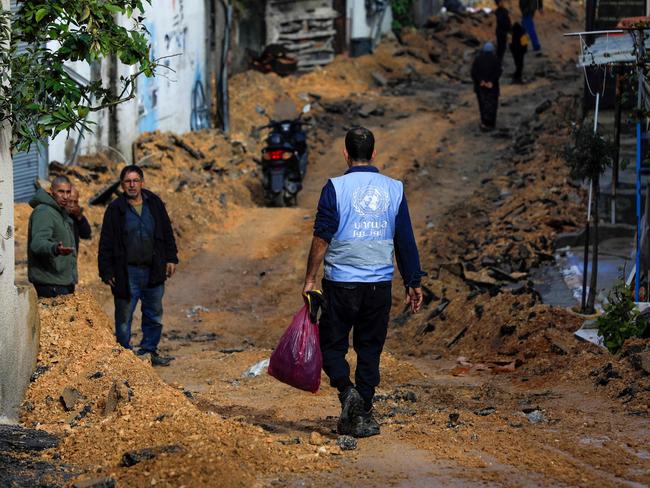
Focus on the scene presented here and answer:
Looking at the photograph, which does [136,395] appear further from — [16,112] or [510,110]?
[510,110]

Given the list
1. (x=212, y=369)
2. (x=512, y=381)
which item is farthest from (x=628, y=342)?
(x=212, y=369)

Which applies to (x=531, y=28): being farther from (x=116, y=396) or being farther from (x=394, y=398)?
(x=116, y=396)

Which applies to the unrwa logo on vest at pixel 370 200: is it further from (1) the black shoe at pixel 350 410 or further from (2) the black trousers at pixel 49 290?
(2) the black trousers at pixel 49 290

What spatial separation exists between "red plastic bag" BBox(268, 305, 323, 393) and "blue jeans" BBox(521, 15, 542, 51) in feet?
81.2

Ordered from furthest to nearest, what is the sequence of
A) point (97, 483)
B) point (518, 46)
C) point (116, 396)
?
point (518, 46) < point (116, 396) < point (97, 483)

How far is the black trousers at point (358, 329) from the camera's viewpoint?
685 cm

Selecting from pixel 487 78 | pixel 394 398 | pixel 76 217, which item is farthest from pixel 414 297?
pixel 487 78

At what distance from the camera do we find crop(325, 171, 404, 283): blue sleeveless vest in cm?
678

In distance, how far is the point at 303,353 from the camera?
22.6ft

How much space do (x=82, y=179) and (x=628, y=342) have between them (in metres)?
9.33

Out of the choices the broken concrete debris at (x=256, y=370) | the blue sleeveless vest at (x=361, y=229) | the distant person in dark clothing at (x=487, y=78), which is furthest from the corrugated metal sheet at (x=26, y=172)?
the distant person in dark clothing at (x=487, y=78)

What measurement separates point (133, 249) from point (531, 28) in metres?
23.0

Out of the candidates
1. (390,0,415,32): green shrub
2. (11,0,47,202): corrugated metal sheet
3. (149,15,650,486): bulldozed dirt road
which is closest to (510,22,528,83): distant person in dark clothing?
(390,0,415,32): green shrub

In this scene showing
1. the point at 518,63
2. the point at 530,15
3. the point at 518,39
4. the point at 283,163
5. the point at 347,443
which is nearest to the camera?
the point at 347,443
